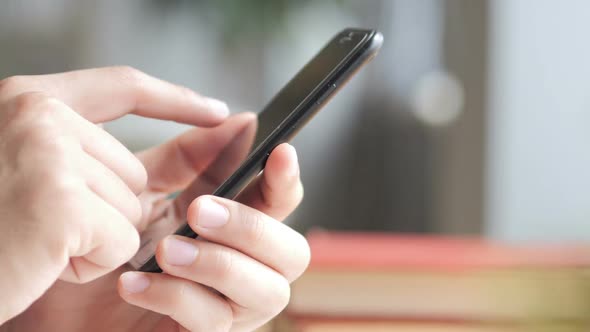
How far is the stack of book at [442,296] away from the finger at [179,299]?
0.43ft

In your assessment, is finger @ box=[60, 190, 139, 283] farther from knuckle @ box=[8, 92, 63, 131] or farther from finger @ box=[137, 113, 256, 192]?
finger @ box=[137, 113, 256, 192]

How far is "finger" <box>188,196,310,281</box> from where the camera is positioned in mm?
368

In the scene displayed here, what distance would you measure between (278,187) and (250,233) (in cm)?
3

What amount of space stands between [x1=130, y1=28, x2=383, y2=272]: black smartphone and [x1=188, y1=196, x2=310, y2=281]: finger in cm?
1

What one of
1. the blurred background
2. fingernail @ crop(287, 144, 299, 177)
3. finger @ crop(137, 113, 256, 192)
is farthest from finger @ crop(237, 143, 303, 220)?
the blurred background

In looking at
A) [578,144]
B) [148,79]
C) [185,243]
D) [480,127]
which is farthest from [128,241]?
[480,127]

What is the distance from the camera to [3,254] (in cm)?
32

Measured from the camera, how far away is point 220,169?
21.3 inches

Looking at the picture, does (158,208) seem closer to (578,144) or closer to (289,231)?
(289,231)

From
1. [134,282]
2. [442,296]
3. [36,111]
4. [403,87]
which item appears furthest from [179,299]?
[403,87]

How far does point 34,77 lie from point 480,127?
128cm

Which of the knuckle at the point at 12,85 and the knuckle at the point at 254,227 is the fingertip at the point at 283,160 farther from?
the knuckle at the point at 12,85

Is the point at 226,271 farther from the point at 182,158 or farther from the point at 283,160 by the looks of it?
the point at 182,158

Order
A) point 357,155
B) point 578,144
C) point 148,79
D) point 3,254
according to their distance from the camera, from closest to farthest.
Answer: point 3,254 → point 148,79 → point 578,144 → point 357,155
